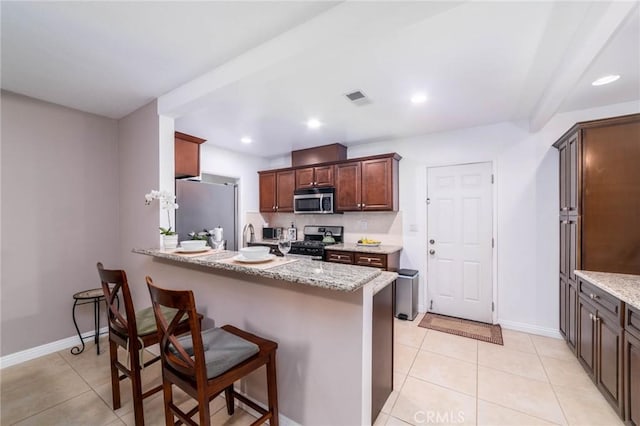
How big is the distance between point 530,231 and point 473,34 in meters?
2.52

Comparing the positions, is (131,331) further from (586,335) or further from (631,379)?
(586,335)

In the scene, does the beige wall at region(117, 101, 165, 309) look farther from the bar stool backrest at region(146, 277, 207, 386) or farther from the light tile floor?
the bar stool backrest at region(146, 277, 207, 386)

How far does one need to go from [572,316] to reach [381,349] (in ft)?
7.21

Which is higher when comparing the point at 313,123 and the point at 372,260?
the point at 313,123

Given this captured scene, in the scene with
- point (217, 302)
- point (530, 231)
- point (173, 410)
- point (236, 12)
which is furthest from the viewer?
point (530, 231)

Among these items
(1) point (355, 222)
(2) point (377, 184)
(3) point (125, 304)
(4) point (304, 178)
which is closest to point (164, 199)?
(3) point (125, 304)

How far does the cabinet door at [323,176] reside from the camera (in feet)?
13.8

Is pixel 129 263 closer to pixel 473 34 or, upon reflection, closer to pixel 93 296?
pixel 93 296

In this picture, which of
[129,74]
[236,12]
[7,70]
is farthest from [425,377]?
[7,70]

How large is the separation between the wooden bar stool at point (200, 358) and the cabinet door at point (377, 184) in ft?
8.77

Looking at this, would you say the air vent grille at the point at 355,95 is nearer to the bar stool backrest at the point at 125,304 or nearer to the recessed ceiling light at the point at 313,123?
the recessed ceiling light at the point at 313,123

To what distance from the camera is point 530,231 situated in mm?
3143

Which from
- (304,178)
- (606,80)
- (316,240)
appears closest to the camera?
(606,80)

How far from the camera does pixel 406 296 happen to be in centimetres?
350
